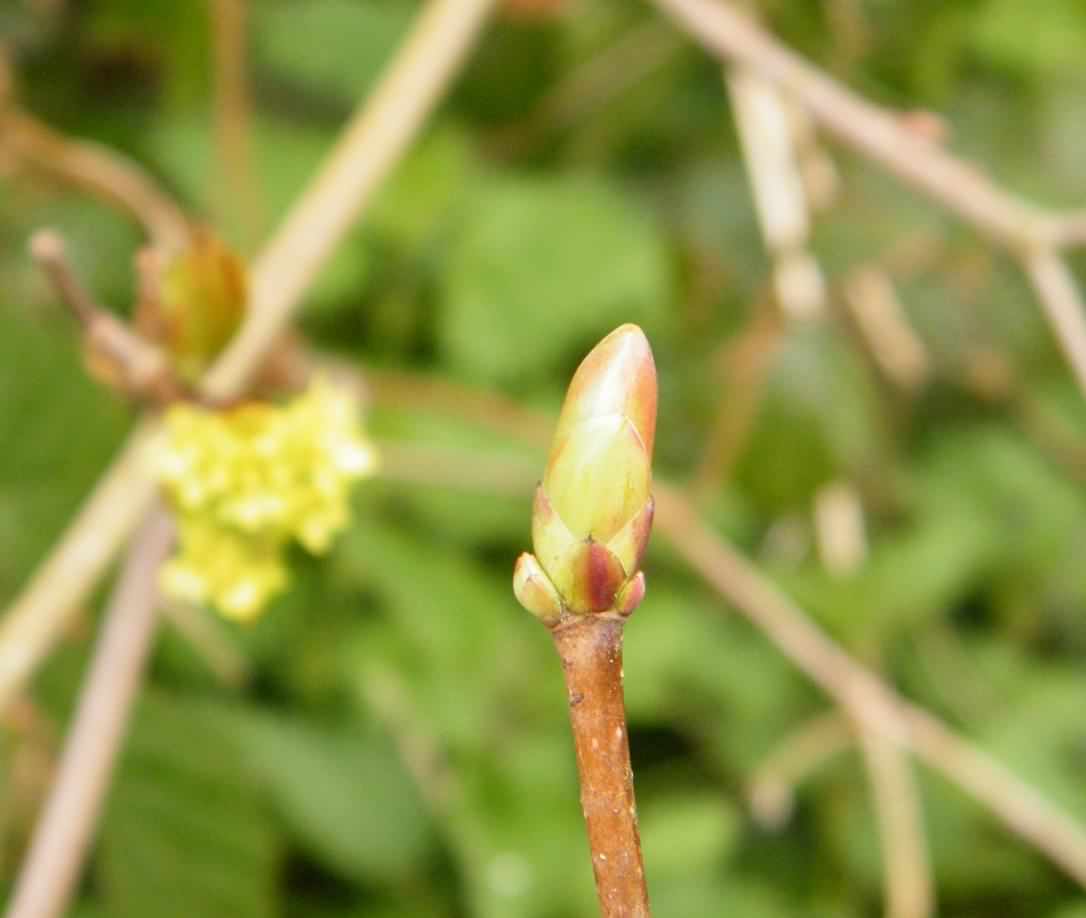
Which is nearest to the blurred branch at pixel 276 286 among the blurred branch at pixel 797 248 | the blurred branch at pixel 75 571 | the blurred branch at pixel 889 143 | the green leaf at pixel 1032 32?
the blurred branch at pixel 75 571

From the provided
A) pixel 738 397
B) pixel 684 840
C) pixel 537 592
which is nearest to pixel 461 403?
pixel 738 397

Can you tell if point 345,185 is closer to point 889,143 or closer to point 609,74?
point 889,143

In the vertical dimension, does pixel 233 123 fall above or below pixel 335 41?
below

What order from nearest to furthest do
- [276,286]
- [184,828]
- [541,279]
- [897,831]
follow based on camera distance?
[276,286], [184,828], [897,831], [541,279]

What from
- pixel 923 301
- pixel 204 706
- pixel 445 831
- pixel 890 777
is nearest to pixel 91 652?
pixel 204 706

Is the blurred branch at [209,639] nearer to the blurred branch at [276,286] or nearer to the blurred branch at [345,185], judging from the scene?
the blurred branch at [276,286]

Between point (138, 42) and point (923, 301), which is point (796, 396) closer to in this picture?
point (923, 301)
